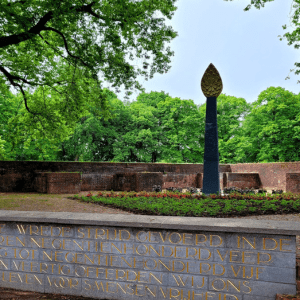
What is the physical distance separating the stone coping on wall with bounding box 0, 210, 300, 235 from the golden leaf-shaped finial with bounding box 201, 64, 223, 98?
10183mm

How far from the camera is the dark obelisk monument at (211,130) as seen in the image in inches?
513

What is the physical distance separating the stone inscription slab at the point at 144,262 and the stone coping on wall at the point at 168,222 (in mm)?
102

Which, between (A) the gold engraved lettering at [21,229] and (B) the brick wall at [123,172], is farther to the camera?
(B) the brick wall at [123,172]

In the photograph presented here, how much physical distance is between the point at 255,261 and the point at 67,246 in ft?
7.80

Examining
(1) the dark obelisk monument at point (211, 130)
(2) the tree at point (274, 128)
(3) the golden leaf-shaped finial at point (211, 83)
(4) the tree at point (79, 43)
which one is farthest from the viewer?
(2) the tree at point (274, 128)

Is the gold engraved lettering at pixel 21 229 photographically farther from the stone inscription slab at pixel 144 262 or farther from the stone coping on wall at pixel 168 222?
the stone coping on wall at pixel 168 222

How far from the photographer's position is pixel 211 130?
13.0 m

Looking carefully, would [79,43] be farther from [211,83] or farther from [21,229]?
[21,229]

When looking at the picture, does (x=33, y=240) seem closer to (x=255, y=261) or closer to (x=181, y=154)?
(x=255, y=261)

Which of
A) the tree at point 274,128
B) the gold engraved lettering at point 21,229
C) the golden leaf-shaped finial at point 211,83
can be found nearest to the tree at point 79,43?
the golden leaf-shaped finial at point 211,83

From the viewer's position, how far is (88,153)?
99.9 feet

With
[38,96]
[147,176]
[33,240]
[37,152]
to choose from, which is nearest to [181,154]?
[37,152]

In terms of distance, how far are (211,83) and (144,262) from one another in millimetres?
10968

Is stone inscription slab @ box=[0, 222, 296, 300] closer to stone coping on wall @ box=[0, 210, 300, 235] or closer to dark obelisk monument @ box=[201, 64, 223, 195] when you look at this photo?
stone coping on wall @ box=[0, 210, 300, 235]
